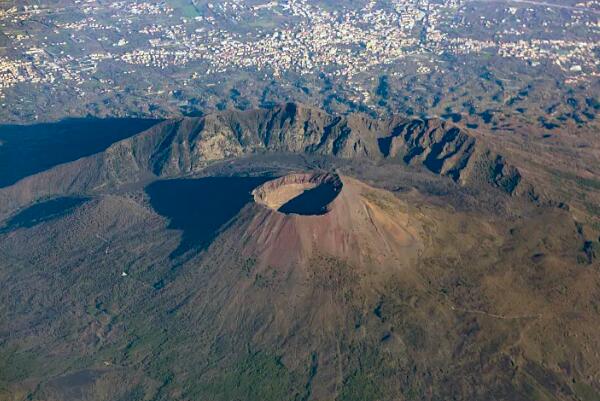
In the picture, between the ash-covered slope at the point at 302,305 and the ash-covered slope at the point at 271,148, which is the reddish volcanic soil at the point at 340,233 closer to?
the ash-covered slope at the point at 302,305

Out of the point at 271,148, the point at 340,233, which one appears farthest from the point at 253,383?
the point at 271,148

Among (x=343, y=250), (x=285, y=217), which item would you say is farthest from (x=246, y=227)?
(x=343, y=250)

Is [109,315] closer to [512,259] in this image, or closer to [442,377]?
[442,377]

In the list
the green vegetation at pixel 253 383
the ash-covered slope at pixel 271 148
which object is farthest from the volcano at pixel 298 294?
the ash-covered slope at pixel 271 148

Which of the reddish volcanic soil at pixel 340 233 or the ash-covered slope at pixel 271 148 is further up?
the reddish volcanic soil at pixel 340 233

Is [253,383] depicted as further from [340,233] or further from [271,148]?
[271,148]

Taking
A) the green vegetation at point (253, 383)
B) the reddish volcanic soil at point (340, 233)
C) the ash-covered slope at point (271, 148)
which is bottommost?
the green vegetation at point (253, 383)

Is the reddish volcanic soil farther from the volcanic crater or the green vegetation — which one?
the green vegetation

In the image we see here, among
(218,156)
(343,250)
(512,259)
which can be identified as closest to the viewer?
(343,250)
